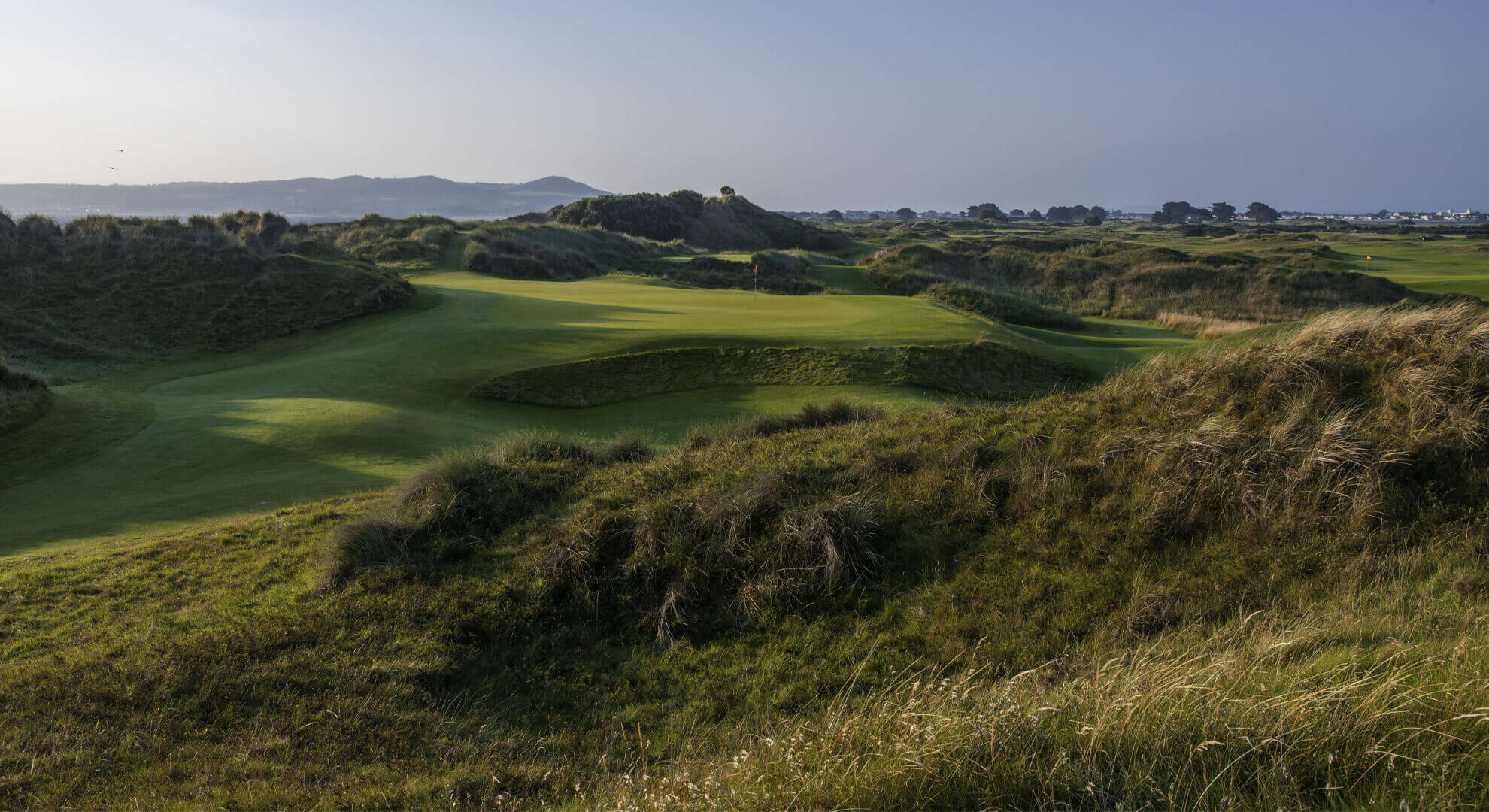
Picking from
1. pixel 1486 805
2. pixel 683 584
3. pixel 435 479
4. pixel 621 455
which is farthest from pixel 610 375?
pixel 1486 805

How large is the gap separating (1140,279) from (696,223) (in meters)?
49.9

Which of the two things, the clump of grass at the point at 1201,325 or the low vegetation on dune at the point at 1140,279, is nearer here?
the clump of grass at the point at 1201,325

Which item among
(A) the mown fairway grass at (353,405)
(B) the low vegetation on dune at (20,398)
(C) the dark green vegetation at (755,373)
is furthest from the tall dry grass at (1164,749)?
(B) the low vegetation on dune at (20,398)

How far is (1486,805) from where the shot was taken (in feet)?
9.34

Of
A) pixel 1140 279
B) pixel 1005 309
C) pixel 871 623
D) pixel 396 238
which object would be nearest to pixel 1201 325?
pixel 1005 309

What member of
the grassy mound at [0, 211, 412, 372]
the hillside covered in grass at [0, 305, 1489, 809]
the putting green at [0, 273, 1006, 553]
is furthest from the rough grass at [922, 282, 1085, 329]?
the hillside covered in grass at [0, 305, 1489, 809]

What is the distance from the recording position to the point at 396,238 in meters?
48.1

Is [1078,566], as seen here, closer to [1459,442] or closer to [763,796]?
[1459,442]

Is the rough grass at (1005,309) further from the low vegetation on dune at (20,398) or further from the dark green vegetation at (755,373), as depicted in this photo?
the low vegetation on dune at (20,398)

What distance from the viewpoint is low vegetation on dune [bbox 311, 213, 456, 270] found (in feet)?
141

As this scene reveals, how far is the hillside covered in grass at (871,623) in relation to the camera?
3439 mm

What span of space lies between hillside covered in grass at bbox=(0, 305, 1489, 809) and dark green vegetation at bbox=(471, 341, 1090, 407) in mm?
7440

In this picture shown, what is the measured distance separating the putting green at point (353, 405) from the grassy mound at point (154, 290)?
1.58 m

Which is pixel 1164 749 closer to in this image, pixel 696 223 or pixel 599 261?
pixel 599 261
